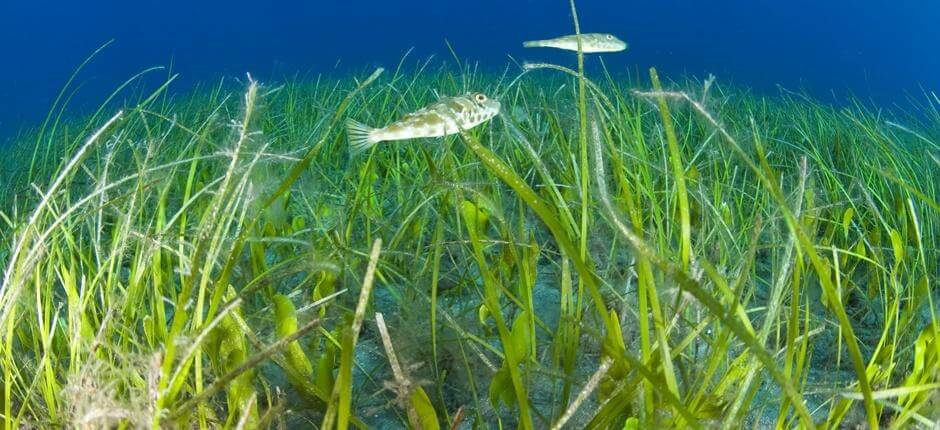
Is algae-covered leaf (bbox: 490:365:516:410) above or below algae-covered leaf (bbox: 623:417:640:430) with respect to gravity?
below

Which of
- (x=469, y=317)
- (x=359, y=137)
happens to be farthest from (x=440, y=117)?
(x=469, y=317)

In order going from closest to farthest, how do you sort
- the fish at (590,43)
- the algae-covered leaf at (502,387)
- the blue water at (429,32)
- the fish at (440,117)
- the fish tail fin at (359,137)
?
the algae-covered leaf at (502,387) → the fish at (440,117) → the fish tail fin at (359,137) → the fish at (590,43) → the blue water at (429,32)

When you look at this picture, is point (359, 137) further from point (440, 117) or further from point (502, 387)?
point (502, 387)

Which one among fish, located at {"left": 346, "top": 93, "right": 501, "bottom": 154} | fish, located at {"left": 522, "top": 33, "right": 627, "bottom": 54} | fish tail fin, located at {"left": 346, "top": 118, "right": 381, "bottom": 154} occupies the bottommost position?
fish tail fin, located at {"left": 346, "top": 118, "right": 381, "bottom": 154}

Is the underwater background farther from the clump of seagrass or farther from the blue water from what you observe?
the blue water

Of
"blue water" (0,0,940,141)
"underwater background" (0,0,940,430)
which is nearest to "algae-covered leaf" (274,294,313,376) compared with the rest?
"underwater background" (0,0,940,430)

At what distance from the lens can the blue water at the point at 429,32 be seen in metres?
68.0

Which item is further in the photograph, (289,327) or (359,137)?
(359,137)

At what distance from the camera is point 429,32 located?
284ft

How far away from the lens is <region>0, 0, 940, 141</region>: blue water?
68.0 meters

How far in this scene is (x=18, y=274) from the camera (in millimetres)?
1377

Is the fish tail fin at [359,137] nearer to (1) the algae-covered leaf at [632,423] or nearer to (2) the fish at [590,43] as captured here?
(1) the algae-covered leaf at [632,423]

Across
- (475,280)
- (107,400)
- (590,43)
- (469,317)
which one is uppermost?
(590,43)

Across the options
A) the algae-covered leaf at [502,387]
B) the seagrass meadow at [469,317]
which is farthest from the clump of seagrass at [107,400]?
the algae-covered leaf at [502,387]
